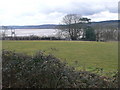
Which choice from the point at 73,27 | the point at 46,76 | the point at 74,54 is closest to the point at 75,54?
the point at 74,54

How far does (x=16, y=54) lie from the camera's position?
179 inches

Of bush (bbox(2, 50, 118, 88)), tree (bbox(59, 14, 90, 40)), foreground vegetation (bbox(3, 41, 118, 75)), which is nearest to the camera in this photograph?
bush (bbox(2, 50, 118, 88))

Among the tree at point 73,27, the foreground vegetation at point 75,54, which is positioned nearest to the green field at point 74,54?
the foreground vegetation at point 75,54

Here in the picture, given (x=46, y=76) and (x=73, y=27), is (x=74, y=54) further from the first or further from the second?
(x=46, y=76)

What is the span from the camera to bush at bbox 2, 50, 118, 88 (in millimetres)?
3850

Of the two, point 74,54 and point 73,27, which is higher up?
point 73,27

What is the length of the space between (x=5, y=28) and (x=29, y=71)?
176cm

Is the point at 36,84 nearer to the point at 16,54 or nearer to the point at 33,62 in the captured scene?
the point at 33,62

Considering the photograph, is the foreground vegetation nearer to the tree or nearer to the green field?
the green field

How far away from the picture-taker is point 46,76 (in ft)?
12.6

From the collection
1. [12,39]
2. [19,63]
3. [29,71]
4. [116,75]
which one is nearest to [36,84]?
[29,71]

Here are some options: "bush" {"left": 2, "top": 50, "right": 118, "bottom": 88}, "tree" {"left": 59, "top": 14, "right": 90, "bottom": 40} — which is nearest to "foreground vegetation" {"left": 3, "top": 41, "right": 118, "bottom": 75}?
"bush" {"left": 2, "top": 50, "right": 118, "bottom": 88}

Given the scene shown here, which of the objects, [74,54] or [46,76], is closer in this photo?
[46,76]

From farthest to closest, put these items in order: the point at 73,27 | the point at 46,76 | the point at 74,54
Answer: the point at 74,54
the point at 73,27
the point at 46,76
